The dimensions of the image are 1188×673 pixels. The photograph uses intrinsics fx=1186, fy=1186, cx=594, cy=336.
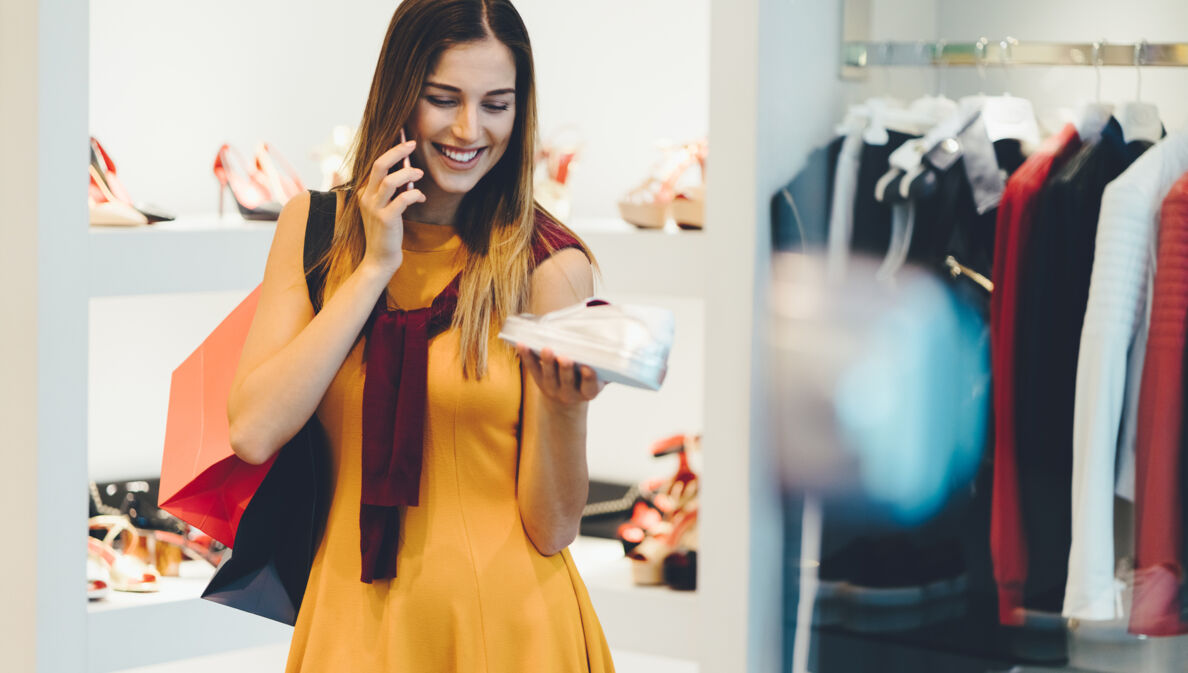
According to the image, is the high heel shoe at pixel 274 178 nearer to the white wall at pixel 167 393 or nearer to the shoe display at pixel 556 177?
the white wall at pixel 167 393

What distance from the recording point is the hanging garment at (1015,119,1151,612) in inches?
76.4

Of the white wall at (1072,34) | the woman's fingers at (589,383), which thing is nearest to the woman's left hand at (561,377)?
the woman's fingers at (589,383)

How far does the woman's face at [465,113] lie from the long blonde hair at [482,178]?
0.01m

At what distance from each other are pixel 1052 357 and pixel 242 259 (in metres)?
1.44

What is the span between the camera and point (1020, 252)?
197 centimetres

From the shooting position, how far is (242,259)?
7.25ft

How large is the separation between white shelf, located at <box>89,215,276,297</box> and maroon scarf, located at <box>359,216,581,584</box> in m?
1.11

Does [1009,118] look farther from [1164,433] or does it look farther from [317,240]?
[317,240]

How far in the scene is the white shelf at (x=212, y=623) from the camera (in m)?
2.02

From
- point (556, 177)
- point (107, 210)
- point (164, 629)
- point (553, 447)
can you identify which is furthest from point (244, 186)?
point (553, 447)

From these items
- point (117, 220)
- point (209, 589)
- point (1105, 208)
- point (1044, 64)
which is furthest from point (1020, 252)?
point (117, 220)

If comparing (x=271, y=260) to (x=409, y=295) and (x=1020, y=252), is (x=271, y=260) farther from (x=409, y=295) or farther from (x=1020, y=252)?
(x=1020, y=252)

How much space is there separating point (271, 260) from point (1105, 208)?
1380 millimetres

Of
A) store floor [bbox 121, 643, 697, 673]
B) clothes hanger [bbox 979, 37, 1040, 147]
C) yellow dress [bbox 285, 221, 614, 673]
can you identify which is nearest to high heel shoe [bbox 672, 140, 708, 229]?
clothes hanger [bbox 979, 37, 1040, 147]
